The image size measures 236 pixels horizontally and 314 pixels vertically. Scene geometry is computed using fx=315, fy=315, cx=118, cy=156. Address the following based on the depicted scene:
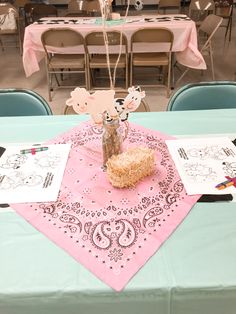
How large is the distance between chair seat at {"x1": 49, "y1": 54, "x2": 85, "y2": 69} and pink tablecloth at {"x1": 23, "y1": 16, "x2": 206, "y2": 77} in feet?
0.72


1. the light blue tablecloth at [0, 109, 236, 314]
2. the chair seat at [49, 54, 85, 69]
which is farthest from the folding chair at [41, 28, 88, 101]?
the light blue tablecloth at [0, 109, 236, 314]

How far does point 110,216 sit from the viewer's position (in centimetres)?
96

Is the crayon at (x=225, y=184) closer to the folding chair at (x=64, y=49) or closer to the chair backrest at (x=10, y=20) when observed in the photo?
the folding chair at (x=64, y=49)

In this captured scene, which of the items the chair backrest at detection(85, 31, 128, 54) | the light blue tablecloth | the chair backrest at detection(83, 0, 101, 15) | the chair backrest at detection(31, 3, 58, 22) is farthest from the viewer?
the chair backrest at detection(31, 3, 58, 22)

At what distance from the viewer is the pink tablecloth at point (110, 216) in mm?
825

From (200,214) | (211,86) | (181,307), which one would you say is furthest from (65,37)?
(181,307)

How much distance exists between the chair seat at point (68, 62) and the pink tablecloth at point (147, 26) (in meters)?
0.22

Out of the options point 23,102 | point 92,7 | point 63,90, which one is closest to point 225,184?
point 23,102

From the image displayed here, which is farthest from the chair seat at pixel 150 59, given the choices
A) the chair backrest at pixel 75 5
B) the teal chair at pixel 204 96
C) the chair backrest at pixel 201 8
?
the chair backrest at pixel 75 5

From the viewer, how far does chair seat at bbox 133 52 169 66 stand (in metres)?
3.42

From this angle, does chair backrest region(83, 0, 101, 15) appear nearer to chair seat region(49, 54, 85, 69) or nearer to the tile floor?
the tile floor

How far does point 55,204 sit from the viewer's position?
1.02 meters

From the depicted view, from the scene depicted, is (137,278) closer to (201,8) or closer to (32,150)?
(32,150)

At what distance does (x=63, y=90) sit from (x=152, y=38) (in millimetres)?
1279
